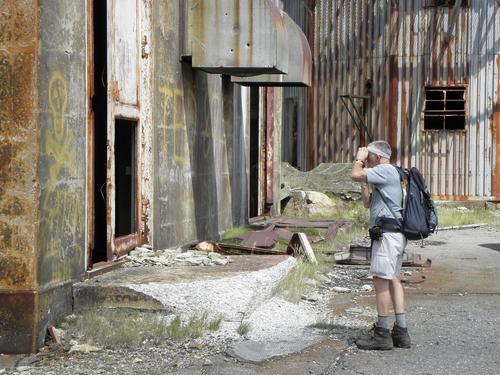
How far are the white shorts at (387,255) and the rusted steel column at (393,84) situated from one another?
1400cm

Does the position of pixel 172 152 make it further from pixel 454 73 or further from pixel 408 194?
pixel 454 73

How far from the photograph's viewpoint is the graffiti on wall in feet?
23.0

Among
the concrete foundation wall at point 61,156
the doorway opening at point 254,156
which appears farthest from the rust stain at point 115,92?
the doorway opening at point 254,156

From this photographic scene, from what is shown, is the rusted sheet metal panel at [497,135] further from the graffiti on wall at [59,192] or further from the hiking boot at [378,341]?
the graffiti on wall at [59,192]

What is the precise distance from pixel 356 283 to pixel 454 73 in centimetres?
1146

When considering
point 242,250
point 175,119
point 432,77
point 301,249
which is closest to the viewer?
point 175,119

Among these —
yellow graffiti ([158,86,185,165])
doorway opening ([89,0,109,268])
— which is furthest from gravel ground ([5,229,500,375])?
yellow graffiti ([158,86,185,165])

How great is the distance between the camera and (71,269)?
24.8ft

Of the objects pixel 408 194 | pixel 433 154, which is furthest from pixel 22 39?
pixel 433 154

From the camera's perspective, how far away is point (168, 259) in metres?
9.31

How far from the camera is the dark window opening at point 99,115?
835 centimetres

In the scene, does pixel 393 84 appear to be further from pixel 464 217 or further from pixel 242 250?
pixel 242 250

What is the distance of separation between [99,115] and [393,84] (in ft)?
44.8

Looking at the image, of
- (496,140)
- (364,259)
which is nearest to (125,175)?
(364,259)
